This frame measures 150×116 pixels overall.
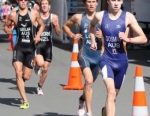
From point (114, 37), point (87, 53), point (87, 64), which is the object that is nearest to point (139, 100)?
point (114, 37)

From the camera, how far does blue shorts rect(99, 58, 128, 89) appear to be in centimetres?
790

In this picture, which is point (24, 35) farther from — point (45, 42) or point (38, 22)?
point (45, 42)

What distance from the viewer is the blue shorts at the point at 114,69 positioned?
7.90m

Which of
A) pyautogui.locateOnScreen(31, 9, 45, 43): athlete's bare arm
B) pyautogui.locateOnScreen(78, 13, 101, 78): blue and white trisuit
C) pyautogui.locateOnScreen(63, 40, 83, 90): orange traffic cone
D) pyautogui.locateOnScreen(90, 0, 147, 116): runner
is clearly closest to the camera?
pyautogui.locateOnScreen(90, 0, 147, 116): runner

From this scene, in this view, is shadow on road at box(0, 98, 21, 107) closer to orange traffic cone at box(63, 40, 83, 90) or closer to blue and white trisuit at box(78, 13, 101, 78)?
orange traffic cone at box(63, 40, 83, 90)

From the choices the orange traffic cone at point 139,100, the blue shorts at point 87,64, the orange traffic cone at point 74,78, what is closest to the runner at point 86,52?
the blue shorts at point 87,64

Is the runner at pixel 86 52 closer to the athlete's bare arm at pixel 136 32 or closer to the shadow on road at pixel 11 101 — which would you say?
the athlete's bare arm at pixel 136 32

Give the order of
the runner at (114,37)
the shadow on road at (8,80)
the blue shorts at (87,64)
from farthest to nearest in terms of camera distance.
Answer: the shadow on road at (8,80)
the blue shorts at (87,64)
the runner at (114,37)

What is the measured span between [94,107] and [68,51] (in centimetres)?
1227

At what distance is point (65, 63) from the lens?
18.2 meters

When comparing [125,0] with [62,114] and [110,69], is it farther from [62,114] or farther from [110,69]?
[110,69]

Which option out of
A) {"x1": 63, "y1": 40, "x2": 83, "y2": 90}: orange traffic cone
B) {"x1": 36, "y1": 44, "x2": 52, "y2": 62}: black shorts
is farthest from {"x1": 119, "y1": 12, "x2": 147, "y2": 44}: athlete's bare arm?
{"x1": 63, "y1": 40, "x2": 83, "y2": 90}: orange traffic cone

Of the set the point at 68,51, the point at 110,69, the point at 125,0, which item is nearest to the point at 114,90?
the point at 110,69

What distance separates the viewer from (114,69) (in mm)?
8047
